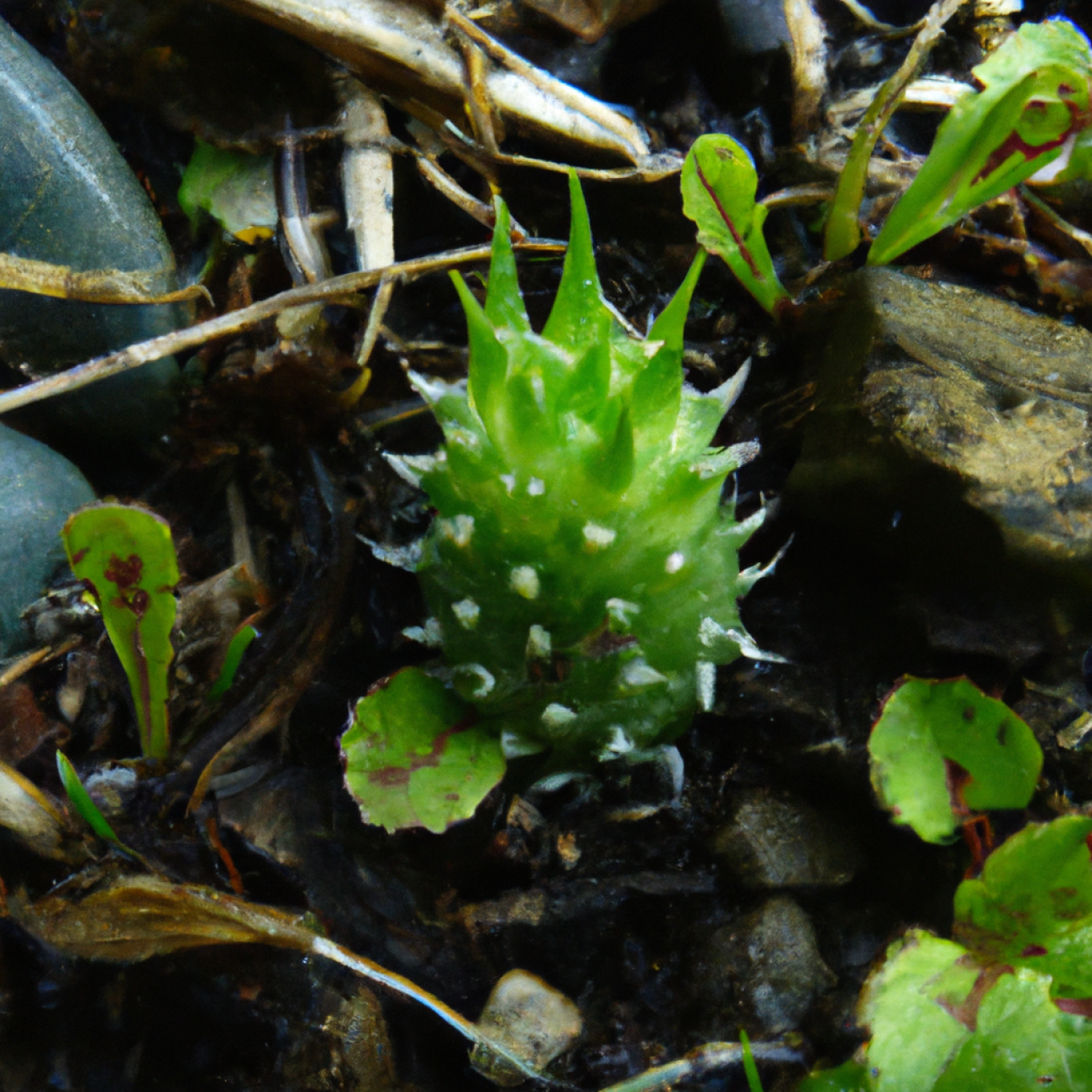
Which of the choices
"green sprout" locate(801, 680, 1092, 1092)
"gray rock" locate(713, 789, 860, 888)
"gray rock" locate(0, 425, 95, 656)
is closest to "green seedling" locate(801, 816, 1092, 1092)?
"green sprout" locate(801, 680, 1092, 1092)

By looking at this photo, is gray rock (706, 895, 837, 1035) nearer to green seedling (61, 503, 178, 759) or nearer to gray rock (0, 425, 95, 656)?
green seedling (61, 503, 178, 759)

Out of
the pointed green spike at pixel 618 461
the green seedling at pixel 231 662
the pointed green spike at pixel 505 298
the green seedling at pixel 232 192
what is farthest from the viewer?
the green seedling at pixel 232 192

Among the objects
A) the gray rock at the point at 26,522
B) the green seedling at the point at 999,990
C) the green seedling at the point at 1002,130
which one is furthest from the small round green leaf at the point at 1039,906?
the gray rock at the point at 26,522

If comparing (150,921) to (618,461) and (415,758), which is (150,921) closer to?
(415,758)

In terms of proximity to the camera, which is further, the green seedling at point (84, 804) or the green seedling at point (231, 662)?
the green seedling at point (231, 662)

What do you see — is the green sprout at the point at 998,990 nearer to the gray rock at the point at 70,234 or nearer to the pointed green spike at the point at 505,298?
the pointed green spike at the point at 505,298

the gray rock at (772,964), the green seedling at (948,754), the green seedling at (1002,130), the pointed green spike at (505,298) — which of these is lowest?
the gray rock at (772,964)

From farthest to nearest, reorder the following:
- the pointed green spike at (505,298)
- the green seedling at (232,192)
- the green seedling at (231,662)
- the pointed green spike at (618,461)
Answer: the green seedling at (232,192) < the green seedling at (231,662) < the pointed green spike at (505,298) < the pointed green spike at (618,461)

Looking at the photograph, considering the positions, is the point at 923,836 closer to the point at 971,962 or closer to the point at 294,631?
the point at 971,962
